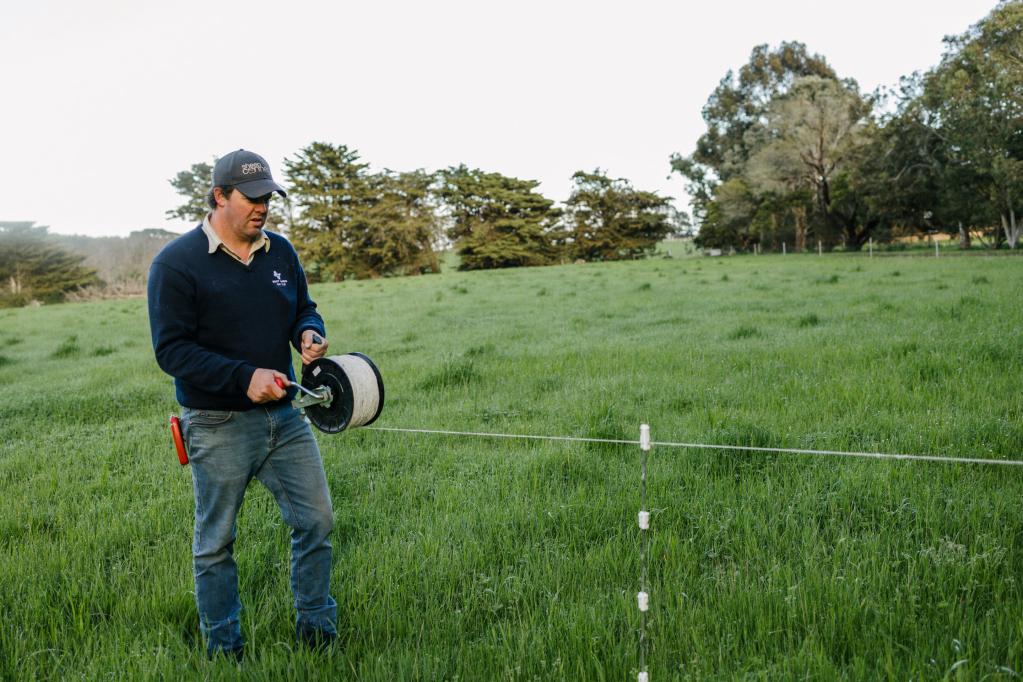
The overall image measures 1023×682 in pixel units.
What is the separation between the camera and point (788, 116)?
48.5m

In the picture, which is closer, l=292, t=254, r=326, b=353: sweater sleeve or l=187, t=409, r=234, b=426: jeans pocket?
l=187, t=409, r=234, b=426: jeans pocket

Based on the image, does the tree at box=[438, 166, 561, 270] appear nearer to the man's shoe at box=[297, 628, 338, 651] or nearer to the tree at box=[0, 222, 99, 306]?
the tree at box=[0, 222, 99, 306]

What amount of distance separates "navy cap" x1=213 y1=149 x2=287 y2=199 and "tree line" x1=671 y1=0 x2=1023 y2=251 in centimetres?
4029

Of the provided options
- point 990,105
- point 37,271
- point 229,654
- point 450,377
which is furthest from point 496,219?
point 229,654

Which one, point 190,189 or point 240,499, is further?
point 190,189

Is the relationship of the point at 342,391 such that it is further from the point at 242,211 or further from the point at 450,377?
the point at 450,377

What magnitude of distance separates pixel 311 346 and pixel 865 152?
4893cm

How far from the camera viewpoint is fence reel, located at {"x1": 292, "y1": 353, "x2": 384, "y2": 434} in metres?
3.58

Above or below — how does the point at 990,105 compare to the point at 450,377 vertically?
above

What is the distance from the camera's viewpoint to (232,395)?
3291mm

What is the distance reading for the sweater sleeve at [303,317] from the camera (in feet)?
12.4

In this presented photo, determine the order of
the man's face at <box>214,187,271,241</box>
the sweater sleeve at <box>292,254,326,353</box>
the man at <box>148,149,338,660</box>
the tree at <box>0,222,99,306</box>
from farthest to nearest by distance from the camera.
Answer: the tree at <box>0,222,99,306</box> < the sweater sleeve at <box>292,254,326,353</box> < the man's face at <box>214,187,271,241</box> < the man at <box>148,149,338,660</box>

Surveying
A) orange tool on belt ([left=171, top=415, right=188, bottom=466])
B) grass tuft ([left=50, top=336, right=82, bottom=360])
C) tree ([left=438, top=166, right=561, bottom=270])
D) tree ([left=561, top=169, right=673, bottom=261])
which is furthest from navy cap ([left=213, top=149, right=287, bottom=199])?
tree ([left=561, top=169, right=673, bottom=261])

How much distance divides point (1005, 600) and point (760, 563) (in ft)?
3.66
